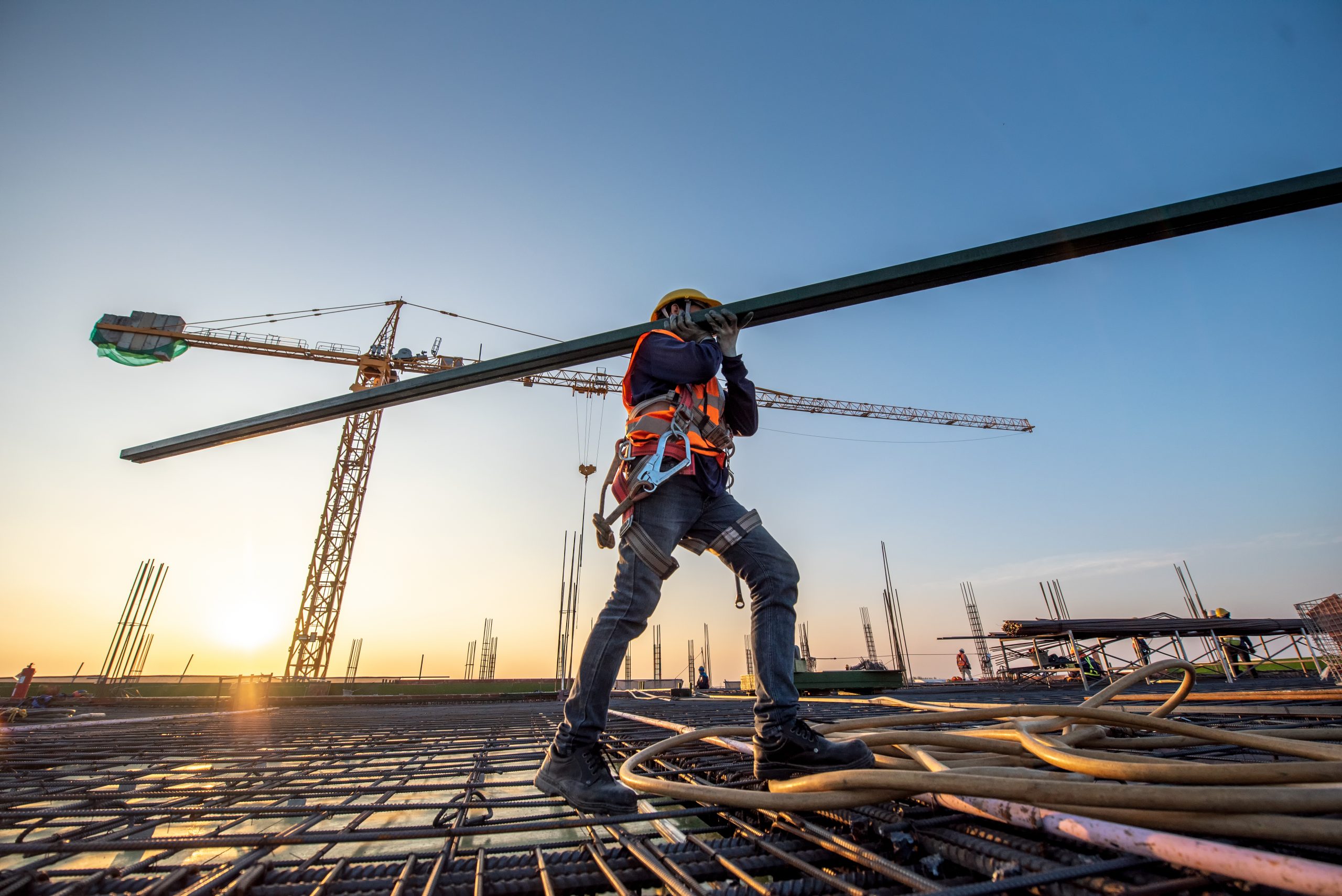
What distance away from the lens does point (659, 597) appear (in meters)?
1.88

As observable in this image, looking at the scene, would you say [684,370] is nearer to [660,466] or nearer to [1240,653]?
[660,466]

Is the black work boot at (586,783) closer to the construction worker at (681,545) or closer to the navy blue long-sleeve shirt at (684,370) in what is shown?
the construction worker at (681,545)

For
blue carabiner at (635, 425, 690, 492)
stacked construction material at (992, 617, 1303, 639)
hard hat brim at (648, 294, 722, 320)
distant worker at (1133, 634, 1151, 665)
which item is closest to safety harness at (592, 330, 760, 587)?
blue carabiner at (635, 425, 690, 492)

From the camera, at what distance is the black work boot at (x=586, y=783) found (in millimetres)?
1503

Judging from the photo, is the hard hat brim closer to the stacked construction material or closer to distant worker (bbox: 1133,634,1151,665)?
the stacked construction material

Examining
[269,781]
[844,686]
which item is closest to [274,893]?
[269,781]

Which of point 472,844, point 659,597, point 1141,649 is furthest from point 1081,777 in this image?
point 1141,649

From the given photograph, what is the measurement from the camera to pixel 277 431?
309 centimetres

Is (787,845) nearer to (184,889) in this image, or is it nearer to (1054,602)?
(184,889)

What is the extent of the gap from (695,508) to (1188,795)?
1343mm

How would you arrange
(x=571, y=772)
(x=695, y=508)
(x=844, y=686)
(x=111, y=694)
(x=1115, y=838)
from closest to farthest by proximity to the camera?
(x=1115, y=838) < (x=571, y=772) < (x=695, y=508) < (x=844, y=686) < (x=111, y=694)

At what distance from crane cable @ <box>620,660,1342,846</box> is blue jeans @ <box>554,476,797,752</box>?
0.67 ft

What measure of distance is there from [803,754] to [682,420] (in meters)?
1.08

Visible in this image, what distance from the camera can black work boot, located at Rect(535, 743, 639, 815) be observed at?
1503 mm
